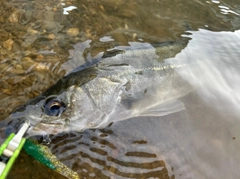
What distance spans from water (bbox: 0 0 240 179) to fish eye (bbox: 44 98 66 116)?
0.29 m

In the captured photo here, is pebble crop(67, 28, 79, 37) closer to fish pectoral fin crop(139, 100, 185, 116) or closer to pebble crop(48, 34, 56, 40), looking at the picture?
pebble crop(48, 34, 56, 40)

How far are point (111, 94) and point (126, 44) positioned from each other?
1.36 metres

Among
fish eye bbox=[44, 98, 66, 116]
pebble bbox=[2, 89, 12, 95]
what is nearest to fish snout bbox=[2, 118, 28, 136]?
fish eye bbox=[44, 98, 66, 116]

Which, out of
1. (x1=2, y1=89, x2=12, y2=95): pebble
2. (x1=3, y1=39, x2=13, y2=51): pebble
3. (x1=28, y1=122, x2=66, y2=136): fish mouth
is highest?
(x1=3, y1=39, x2=13, y2=51): pebble

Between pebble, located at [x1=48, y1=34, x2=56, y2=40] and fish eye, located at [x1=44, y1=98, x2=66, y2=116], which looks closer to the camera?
fish eye, located at [x1=44, y1=98, x2=66, y2=116]

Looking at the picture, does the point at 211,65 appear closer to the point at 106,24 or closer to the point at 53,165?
the point at 106,24

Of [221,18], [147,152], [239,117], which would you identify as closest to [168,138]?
[147,152]

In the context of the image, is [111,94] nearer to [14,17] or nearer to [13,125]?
[13,125]

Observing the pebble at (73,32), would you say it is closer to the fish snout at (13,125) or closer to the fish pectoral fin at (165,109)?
the fish pectoral fin at (165,109)

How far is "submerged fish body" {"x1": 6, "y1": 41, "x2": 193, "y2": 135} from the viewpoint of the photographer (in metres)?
2.99

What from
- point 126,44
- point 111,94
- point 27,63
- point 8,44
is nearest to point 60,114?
point 111,94

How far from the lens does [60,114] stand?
9.88ft

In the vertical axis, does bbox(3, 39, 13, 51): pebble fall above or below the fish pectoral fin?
above

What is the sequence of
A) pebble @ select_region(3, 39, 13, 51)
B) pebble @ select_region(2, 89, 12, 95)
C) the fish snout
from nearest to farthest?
1. the fish snout
2. pebble @ select_region(2, 89, 12, 95)
3. pebble @ select_region(3, 39, 13, 51)
